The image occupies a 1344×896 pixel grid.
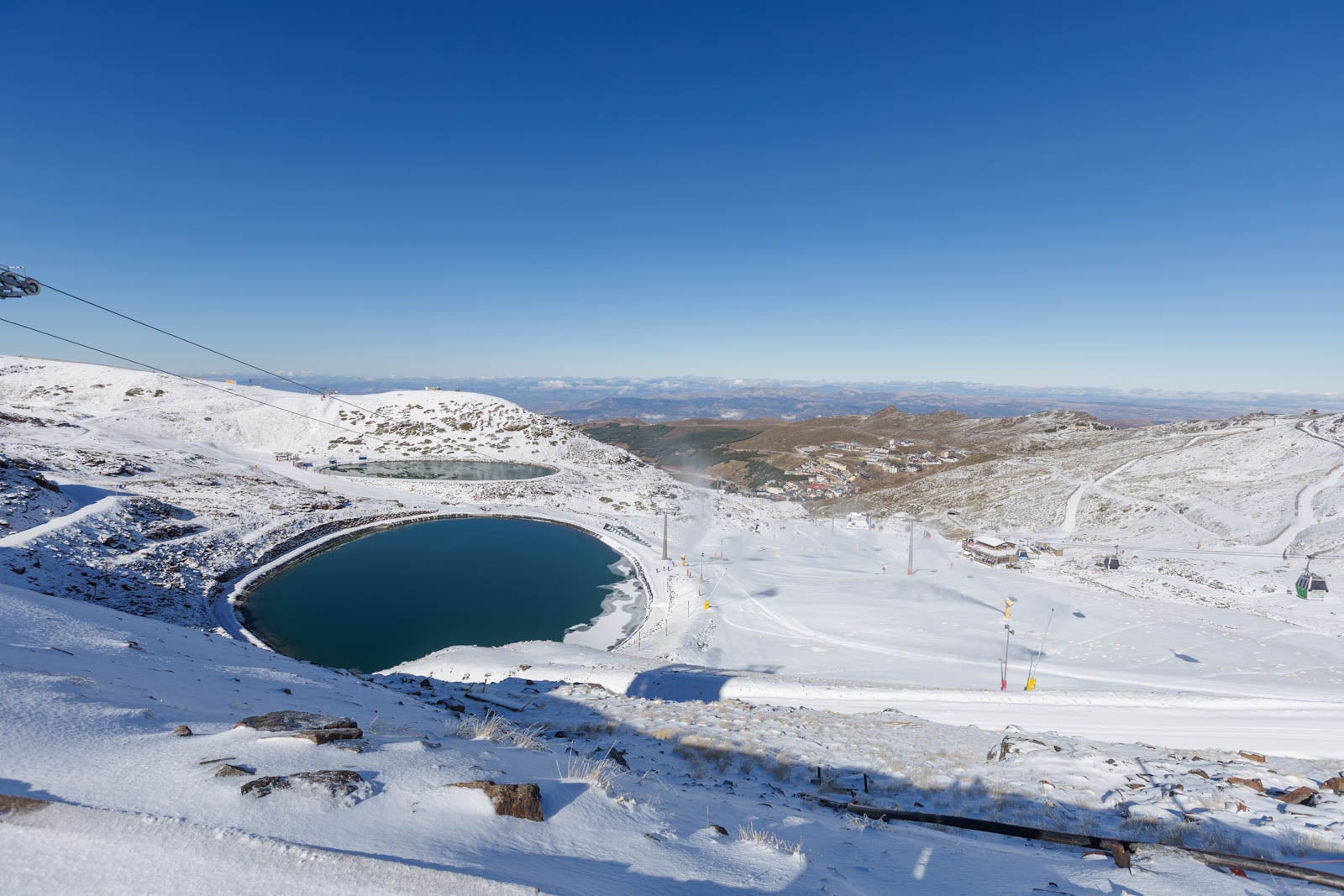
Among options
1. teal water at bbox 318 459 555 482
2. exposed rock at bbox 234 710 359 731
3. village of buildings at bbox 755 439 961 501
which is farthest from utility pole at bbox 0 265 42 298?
village of buildings at bbox 755 439 961 501

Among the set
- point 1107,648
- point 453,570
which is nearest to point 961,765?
point 1107,648

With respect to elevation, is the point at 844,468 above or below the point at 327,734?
below

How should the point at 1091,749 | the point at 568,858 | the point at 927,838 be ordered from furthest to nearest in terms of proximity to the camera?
the point at 1091,749, the point at 927,838, the point at 568,858

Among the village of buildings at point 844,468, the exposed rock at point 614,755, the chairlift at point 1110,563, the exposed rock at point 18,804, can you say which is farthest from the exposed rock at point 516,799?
the village of buildings at point 844,468

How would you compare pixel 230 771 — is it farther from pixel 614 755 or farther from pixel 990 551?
pixel 990 551

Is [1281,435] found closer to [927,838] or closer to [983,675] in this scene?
[983,675]

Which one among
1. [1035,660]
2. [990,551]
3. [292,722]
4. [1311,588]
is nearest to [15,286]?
[292,722]

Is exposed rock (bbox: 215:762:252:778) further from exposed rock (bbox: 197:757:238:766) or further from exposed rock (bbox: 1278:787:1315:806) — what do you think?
exposed rock (bbox: 1278:787:1315:806)
